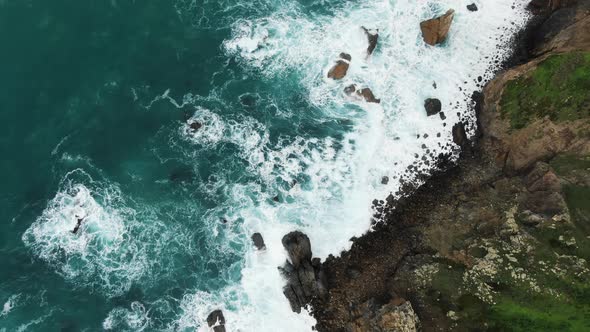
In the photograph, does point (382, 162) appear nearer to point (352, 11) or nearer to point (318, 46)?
point (318, 46)

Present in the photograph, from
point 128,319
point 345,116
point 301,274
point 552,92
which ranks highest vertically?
point 345,116

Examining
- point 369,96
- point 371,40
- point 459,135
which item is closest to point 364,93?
point 369,96

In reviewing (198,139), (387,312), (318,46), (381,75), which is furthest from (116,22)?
(387,312)

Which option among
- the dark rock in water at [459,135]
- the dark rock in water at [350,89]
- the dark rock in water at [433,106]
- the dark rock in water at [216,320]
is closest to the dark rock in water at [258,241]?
the dark rock in water at [216,320]

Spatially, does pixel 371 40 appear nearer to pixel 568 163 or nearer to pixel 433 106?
pixel 433 106

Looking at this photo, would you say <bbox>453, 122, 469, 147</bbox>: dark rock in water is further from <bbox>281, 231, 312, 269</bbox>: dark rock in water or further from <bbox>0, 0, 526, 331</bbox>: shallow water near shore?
<bbox>281, 231, 312, 269</bbox>: dark rock in water

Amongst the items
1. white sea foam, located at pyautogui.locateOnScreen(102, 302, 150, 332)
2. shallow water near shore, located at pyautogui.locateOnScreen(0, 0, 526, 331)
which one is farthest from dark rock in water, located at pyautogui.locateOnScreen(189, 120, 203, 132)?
white sea foam, located at pyautogui.locateOnScreen(102, 302, 150, 332)
